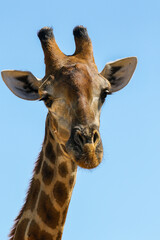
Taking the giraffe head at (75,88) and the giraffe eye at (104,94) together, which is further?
Result: the giraffe eye at (104,94)

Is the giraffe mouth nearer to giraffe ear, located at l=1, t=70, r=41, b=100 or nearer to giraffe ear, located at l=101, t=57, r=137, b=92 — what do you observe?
giraffe ear, located at l=1, t=70, r=41, b=100

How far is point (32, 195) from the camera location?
8352mm

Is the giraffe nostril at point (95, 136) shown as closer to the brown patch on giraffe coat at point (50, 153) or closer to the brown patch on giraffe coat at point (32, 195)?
the brown patch on giraffe coat at point (50, 153)

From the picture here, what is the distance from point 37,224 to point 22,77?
2.56m

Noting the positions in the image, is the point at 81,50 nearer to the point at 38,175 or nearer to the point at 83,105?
the point at 83,105

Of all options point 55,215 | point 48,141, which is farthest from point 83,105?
point 55,215

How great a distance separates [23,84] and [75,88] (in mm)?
1529

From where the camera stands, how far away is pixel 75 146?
7.04m

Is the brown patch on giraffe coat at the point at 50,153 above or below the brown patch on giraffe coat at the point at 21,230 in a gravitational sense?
above

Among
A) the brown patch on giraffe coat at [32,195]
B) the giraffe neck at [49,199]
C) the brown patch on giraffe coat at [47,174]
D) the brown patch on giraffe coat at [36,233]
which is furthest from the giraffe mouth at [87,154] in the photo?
the brown patch on giraffe coat at [36,233]

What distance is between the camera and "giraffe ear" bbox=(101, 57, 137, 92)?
9.18 m

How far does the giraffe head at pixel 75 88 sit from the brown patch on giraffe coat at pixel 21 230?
149 cm

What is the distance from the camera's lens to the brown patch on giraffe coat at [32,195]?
8281mm

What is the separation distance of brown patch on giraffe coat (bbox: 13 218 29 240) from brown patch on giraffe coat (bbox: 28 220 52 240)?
140mm
